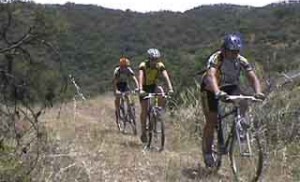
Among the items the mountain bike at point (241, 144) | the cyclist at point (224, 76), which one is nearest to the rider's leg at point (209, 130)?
the cyclist at point (224, 76)

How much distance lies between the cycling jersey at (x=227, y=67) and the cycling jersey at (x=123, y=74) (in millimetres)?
5478

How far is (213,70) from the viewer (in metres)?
7.62

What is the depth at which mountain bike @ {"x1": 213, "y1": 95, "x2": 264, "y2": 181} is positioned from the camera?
715cm

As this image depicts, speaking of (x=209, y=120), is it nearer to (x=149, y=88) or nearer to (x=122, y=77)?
(x=149, y=88)

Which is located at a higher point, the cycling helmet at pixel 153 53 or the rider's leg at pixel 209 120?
the cycling helmet at pixel 153 53

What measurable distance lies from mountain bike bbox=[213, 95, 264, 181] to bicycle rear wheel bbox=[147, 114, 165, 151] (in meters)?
2.57

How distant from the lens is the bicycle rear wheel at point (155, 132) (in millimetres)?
10562

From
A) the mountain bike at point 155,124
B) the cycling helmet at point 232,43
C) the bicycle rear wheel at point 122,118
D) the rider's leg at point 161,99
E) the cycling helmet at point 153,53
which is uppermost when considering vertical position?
the cycling helmet at point 232,43

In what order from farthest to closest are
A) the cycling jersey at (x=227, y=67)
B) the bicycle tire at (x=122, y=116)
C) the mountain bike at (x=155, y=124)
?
1. the bicycle tire at (x=122, y=116)
2. the mountain bike at (x=155, y=124)
3. the cycling jersey at (x=227, y=67)

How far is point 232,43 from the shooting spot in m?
7.50

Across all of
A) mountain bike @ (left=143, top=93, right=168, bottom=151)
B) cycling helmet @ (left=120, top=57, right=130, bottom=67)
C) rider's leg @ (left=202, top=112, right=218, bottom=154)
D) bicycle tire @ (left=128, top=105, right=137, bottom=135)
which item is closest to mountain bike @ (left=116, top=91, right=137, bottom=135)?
bicycle tire @ (left=128, top=105, right=137, bottom=135)

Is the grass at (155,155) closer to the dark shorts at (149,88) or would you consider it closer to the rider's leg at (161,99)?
the rider's leg at (161,99)

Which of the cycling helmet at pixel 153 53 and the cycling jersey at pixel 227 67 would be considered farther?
the cycling helmet at pixel 153 53

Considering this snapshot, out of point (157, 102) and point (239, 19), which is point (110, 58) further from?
point (157, 102)
